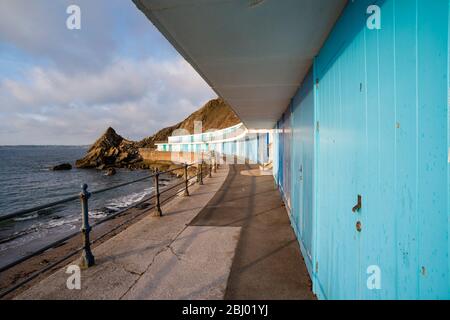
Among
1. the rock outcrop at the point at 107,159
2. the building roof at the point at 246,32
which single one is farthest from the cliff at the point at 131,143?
the building roof at the point at 246,32

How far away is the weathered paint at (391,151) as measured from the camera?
41.9 inches

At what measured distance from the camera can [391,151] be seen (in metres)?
1.45

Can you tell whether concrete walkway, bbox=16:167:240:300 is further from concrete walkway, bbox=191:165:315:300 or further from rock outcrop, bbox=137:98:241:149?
rock outcrop, bbox=137:98:241:149

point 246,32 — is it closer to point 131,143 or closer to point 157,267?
point 157,267

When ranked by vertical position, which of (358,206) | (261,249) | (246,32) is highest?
(246,32)

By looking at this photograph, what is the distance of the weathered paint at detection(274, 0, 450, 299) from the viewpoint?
106 centimetres

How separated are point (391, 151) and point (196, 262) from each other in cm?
324

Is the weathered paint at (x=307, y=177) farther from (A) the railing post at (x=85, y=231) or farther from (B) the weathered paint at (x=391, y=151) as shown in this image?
(A) the railing post at (x=85, y=231)

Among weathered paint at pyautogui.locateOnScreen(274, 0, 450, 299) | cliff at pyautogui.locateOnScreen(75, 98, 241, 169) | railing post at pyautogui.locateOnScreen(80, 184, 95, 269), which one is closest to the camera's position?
weathered paint at pyautogui.locateOnScreen(274, 0, 450, 299)

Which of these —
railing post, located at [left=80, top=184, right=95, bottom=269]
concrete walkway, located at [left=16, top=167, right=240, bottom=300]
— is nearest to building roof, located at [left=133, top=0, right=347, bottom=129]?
railing post, located at [left=80, top=184, right=95, bottom=269]

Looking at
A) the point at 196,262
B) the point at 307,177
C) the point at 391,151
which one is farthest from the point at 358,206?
the point at 196,262

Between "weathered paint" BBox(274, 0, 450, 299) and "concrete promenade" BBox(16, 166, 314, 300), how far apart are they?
1.10 m

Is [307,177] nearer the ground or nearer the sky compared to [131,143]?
nearer the ground
